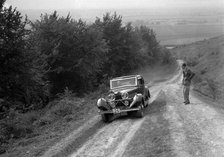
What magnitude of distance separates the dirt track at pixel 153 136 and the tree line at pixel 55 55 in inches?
306

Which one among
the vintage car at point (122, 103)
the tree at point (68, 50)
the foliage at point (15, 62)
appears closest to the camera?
the vintage car at point (122, 103)

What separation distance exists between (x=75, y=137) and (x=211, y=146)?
5.35 metres

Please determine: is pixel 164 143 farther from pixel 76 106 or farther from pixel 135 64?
pixel 135 64

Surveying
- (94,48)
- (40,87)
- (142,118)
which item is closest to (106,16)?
(94,48)

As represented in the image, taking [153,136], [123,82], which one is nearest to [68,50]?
[123,82]

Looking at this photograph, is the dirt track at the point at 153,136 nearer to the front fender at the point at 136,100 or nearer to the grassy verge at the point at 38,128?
the grassy verge at the point at 38,128

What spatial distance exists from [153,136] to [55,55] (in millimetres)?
24260

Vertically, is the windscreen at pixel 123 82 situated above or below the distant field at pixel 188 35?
below

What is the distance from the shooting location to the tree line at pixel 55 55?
22391 millimetres

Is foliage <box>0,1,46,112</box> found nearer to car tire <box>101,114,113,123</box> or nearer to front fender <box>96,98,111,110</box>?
front fender <box>96,98,111,110</box>

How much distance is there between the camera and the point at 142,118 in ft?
54.0

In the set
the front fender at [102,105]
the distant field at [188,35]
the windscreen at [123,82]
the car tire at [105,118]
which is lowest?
the car tire at [105,118]

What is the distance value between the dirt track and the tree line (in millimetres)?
7776

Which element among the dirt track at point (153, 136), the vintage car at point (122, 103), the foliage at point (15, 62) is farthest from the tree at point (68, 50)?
the dirt track at point (153, 136)
